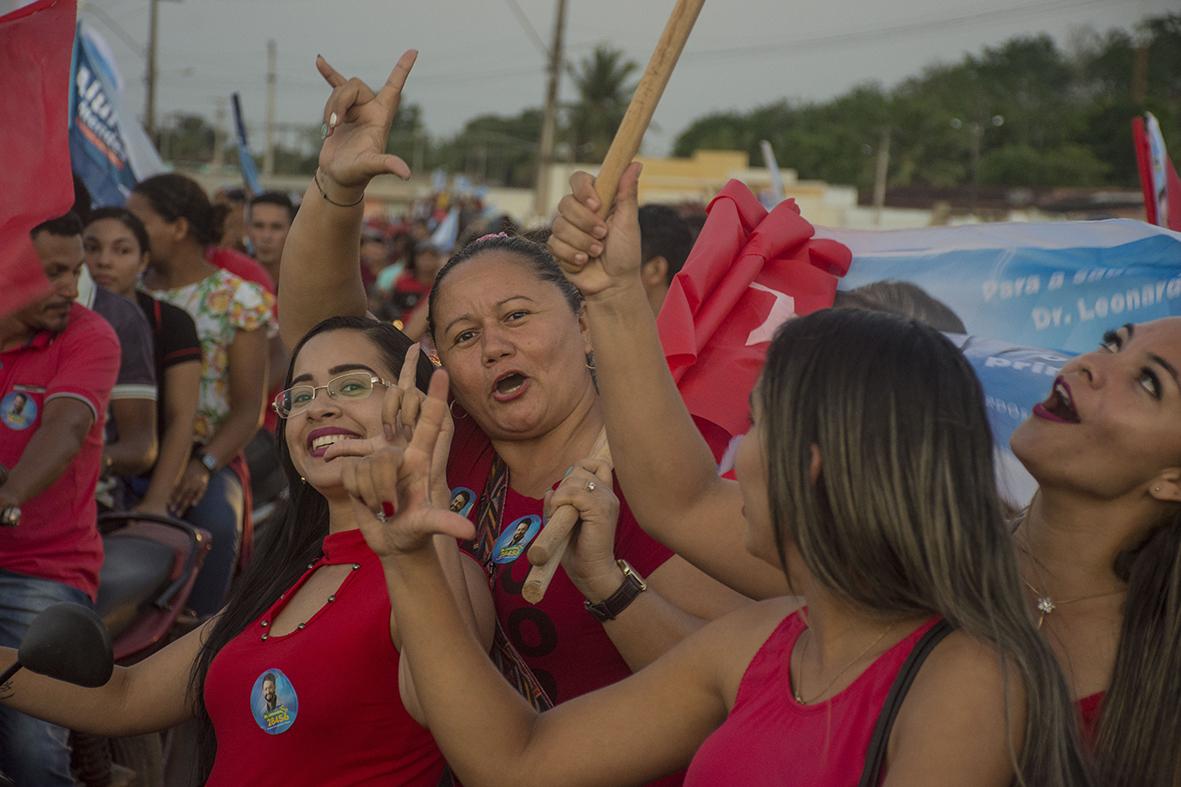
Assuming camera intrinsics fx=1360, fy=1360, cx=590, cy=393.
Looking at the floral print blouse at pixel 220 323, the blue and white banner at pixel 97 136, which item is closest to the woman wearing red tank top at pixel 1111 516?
the floral print blouse at pixel 220 323

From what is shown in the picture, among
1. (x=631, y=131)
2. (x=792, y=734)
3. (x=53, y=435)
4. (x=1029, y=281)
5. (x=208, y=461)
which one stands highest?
(x=631, y=131)

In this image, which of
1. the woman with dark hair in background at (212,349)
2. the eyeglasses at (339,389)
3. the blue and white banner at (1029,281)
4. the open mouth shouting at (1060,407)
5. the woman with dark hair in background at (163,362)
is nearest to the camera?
the open mouth shouting at (1060,407)

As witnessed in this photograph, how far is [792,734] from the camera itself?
199cm

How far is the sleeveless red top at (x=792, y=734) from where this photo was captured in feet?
6.32

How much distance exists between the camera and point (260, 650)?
263 cm

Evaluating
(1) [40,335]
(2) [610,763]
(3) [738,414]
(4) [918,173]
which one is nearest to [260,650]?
(2) [610,763]

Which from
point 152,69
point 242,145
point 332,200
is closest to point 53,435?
point 332,200

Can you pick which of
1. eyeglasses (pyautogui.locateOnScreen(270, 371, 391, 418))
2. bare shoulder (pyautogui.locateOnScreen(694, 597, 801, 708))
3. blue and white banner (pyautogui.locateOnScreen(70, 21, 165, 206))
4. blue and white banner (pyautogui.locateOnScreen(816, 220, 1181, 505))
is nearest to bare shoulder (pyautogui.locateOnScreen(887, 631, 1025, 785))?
bare shoulder (pyautogui.locateOnScreen(694, 597, 801, 708))

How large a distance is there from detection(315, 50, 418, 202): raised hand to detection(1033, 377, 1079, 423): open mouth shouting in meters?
1.42

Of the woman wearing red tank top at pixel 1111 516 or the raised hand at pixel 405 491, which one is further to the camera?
the woman wearing red tank top at pixel 1111 516

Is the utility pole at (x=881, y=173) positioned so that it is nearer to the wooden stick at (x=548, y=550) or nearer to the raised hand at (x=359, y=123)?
the raised hand at (x=359, y=123)

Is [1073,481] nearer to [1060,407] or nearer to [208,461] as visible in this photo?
[1060,407]

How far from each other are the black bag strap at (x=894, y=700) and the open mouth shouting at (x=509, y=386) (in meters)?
1.19

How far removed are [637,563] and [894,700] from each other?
88cm
